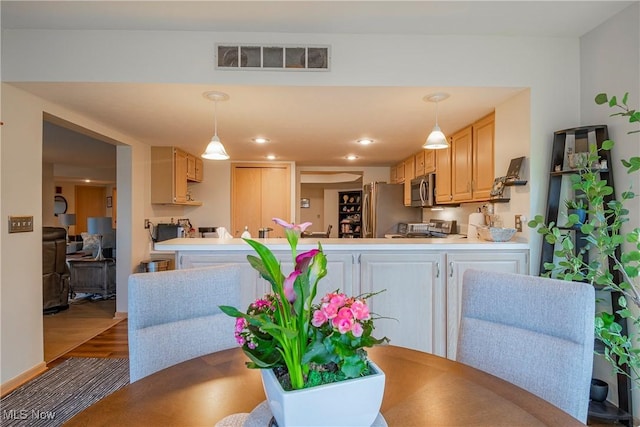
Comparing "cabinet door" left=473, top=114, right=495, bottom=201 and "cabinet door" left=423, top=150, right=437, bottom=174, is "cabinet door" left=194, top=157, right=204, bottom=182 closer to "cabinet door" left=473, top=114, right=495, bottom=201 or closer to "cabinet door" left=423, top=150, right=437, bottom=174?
"cabinet door" left=423, top=150, right=437, bottom=174

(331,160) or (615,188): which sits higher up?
(331,160)

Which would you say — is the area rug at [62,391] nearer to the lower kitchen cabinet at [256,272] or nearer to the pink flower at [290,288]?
the lower kitchen cabinet at [256,272]

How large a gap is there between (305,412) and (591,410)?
2178 mm

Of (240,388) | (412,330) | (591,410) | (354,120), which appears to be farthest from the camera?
(354,120)

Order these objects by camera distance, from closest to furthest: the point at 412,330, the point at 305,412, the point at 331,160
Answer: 1. the point at 305,412
2. the point at 412,330
3. the point at 331,160

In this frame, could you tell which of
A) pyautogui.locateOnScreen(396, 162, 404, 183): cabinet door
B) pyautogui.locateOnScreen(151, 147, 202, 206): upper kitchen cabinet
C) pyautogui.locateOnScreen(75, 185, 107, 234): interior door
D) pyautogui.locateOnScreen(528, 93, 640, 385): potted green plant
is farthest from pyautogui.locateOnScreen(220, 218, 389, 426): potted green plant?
pyautogui.locateOnScreen(75, 185, 107, 234): interior door

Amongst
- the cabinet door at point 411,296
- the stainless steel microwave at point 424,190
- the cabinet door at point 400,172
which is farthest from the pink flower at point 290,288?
the cabinet door at point 400,172

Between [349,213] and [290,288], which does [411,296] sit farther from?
[349,213]

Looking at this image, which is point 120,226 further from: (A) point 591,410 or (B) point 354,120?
(A) point 591,410

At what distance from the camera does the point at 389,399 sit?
34.7 inches

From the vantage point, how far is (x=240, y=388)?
940 millimetres

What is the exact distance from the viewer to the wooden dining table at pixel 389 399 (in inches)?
30.8

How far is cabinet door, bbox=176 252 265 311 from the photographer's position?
92.4 inches

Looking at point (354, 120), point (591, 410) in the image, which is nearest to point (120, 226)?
point (354, 120)
